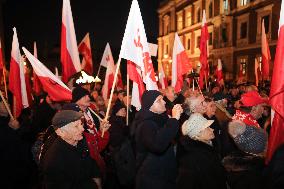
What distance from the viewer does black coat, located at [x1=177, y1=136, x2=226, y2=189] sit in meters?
3.08

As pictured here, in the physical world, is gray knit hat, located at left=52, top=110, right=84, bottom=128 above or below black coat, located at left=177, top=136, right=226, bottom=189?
above

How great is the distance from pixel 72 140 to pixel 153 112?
3.03ft

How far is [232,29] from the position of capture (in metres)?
32.2

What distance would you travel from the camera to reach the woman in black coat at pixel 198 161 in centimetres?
308

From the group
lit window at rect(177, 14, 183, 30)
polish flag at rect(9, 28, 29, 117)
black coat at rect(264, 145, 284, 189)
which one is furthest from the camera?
lit window at rect(177, 14, 183, 30)

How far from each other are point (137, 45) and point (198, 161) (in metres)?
1.99

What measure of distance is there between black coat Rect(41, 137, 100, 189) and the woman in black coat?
910 mm

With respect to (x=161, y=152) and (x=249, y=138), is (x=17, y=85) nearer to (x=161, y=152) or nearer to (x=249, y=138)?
(x=161, y=152)

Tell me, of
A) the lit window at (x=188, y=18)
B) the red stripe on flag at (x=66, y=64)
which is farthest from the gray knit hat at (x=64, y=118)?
the lit window at (x=188, y=18)

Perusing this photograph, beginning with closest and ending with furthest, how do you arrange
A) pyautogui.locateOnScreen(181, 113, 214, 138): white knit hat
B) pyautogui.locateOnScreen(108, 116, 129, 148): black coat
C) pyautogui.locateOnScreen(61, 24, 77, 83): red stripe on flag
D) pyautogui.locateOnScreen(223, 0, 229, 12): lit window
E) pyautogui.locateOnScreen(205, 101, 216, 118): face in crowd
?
1. pyautogui.locateOnScreen(181, 113, 214, 138): white knit hat
2. pyautogui.locateOnScreen(205, 101, 216, 118): face in crowd
3. pyautogui.locateOnScreen(108, 116, 129, 148): black coat
4. pyautogui.locateOnScreen(61, 24, 77, 83): red stripe on flag
5. pyautogui.locateOnScreen(223, 0, 229, 12): lit window

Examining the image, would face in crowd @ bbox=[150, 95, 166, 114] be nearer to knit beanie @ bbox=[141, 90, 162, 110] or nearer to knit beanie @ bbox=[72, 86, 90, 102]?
knit beanie @ bbox=[141, 90, 162, 110]

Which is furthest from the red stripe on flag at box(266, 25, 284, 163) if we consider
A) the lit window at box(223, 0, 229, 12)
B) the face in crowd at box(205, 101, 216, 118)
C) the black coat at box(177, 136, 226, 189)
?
the lit window at box(223, 0, 229, 12)

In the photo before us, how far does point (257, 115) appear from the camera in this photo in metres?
4.12

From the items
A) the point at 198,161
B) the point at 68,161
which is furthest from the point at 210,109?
the point at 68,161
